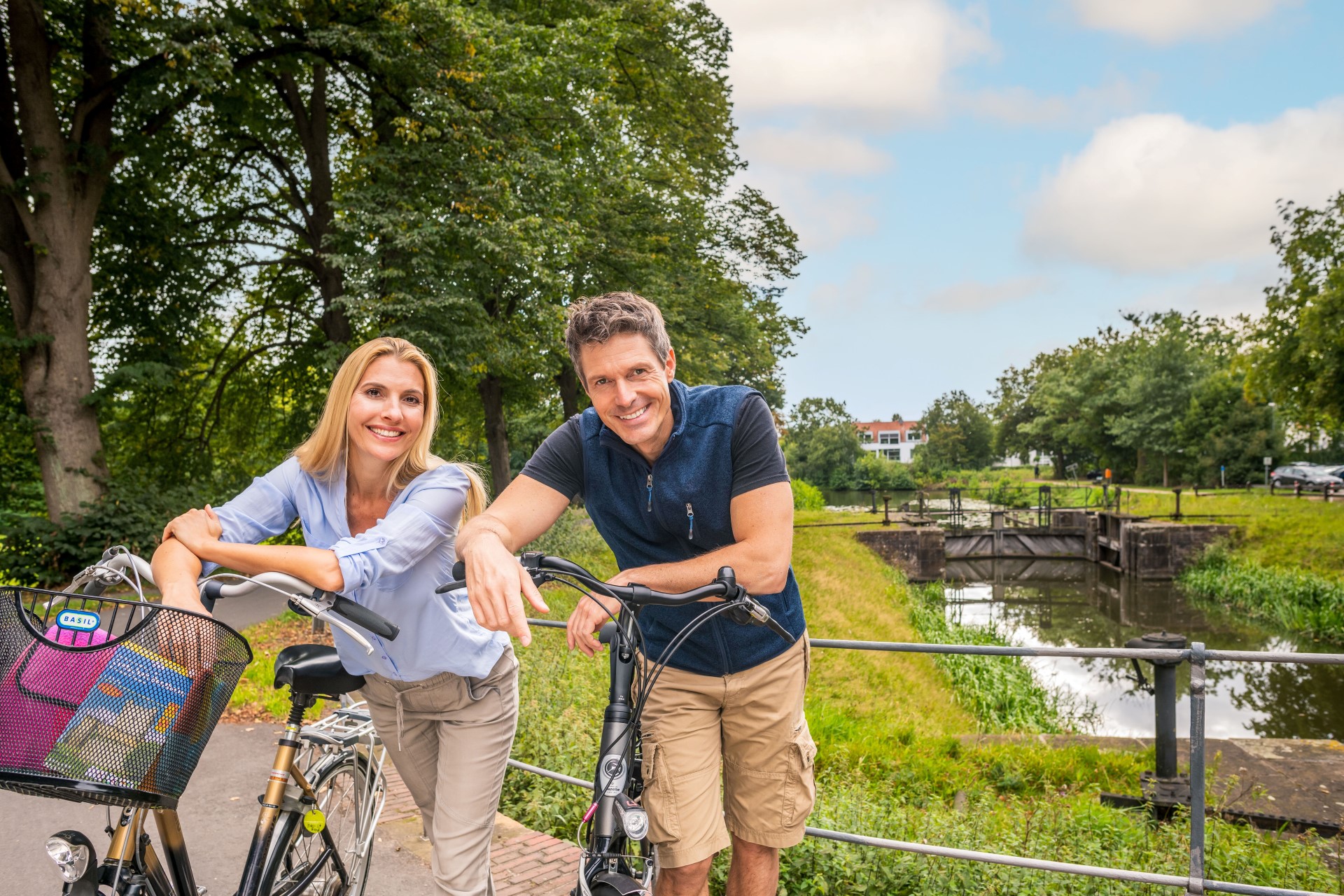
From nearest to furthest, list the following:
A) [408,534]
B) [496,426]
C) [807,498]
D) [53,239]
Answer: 1. [408,534]
2. [53,239]
3. [496,426]
4. [807,498]

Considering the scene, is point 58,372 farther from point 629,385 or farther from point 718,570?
point 718,570

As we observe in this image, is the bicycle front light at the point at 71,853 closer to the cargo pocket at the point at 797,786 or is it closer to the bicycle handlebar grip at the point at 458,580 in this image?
the bicycle handlebar grip at the point at 458,580

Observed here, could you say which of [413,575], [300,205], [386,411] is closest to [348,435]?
[386,411]

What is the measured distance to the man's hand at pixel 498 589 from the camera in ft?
6.17

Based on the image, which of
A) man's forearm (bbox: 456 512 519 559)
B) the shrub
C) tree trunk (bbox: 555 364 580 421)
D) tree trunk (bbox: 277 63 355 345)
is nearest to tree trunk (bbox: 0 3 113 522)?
tree trunk (bbox: 277 63 355 345)

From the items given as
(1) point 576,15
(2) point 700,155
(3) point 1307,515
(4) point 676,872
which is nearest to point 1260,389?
(3) point 1307,515

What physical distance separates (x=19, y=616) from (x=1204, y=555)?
2973cm

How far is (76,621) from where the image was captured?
1800mm

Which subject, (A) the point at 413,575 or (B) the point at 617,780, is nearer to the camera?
(B) the point at 617,780

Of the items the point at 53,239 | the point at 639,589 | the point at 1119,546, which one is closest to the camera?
the point at 639,589

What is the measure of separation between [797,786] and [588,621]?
2.73 feet

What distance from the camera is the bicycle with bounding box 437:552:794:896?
1806mm

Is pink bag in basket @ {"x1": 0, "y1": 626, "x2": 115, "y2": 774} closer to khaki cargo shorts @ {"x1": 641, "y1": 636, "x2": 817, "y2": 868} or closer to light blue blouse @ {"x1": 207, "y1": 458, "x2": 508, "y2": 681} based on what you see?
light blue blouse @ {"x1": 207, "y1": 458, "x2": 508, "y2": 681}

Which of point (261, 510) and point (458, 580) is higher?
point (261, 510)
